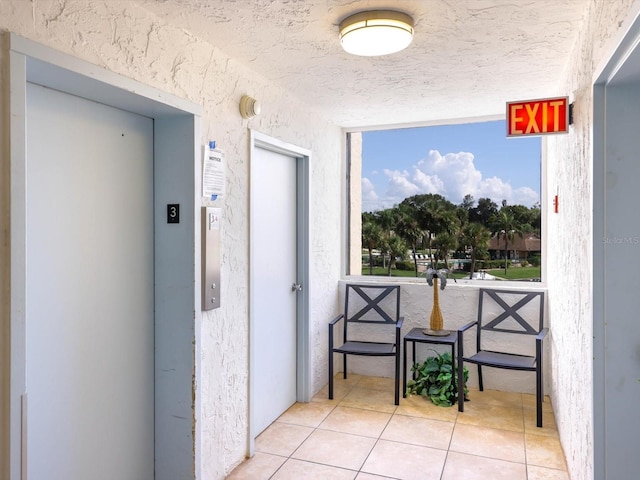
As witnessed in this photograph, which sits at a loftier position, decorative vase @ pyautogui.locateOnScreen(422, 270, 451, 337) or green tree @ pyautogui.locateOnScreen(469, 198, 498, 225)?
green tree @ pyautogui.locateOnScreen(469, 198, 498, 225)

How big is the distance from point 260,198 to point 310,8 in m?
1.35

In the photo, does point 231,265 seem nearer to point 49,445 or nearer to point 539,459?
point 49,445

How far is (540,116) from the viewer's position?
2453 millimetres

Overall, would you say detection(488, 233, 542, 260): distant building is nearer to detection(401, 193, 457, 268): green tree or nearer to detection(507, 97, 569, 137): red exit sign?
detection(401, 193, 457, 268): green tree

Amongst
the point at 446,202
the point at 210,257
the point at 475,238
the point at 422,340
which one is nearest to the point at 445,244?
the point at 475,238

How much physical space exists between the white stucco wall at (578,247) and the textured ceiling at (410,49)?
0.70 feet

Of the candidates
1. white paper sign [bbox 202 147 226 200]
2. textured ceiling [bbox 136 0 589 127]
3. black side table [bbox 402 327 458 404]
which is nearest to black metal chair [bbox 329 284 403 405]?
black side table [bbox 402 327 458 404]

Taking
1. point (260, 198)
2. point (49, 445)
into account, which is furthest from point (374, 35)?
point (49, 445)

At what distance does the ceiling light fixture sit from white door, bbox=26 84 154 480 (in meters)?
1.03

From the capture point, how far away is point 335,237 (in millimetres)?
4277

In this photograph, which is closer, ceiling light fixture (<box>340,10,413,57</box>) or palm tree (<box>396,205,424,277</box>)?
ceiling light fixture (<box>340,10,413,57</box>)

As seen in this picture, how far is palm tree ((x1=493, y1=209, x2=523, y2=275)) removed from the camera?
3906 mm

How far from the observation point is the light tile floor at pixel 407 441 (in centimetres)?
262

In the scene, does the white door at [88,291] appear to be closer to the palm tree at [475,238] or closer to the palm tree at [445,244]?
the palm tree at [445,244]
